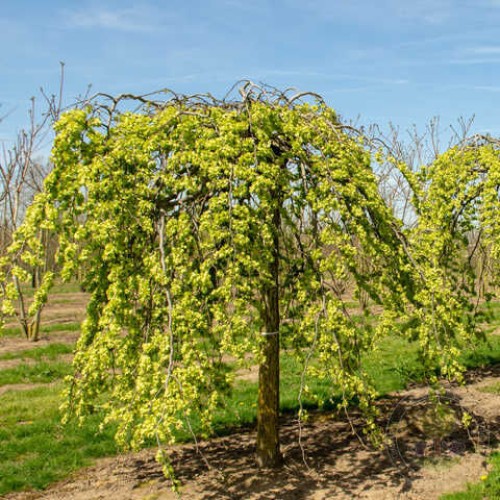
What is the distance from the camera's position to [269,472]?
5430 mm

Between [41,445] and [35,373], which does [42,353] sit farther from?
[41,445]

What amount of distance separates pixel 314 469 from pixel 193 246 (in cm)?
258

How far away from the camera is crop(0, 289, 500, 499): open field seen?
5.15 meters

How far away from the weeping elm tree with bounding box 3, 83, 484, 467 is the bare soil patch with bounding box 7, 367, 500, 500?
122cm

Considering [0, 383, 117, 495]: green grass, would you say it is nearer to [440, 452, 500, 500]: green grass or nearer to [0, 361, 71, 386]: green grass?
[0, 361, 71, 386]: green grass

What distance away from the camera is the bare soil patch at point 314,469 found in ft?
16.6

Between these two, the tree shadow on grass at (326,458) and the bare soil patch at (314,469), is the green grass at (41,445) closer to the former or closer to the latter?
the bare soil patch at (314,469)

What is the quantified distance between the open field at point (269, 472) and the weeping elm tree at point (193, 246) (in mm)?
846

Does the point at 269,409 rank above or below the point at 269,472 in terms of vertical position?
above

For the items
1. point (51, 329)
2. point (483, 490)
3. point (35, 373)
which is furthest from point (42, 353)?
point (483, 490)

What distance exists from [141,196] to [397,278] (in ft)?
7.41

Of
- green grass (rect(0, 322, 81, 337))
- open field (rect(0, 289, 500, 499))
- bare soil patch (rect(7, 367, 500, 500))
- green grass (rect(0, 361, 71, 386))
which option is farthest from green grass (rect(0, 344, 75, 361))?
bare soil patch (rect(7, 367, 500, 500))

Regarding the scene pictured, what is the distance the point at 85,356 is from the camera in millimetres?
3908

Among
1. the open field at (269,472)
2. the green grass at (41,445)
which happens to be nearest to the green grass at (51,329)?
the open field at (269,472)
